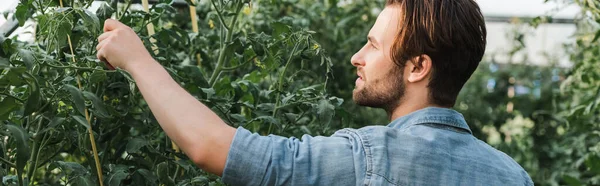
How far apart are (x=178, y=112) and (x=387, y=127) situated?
1.12ft

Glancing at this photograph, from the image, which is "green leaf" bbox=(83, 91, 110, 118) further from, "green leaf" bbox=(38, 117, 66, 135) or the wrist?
the wrist

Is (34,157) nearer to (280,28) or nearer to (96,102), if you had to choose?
(96,102)

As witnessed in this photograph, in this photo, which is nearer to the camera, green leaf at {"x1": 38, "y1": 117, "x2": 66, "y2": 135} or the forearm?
the forearm

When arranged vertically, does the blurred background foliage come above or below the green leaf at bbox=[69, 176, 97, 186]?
below

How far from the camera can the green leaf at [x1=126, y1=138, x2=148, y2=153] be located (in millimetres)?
1779

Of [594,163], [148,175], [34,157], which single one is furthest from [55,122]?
[594,163]

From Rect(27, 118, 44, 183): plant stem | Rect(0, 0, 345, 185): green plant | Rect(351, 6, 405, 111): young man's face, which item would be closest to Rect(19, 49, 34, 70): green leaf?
Rect(0, 0, 345, 185): green plant

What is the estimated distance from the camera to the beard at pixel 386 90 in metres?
1.51

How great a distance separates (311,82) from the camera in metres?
2.92

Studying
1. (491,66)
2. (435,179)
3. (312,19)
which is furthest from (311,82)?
(491,66)

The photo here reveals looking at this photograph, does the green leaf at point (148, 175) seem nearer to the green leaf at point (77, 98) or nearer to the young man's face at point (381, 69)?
the green leaf at point (77, 98)

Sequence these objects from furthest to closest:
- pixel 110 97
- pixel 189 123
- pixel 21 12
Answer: pixel 110 97 → pixel 21 12 → pixel 189 123

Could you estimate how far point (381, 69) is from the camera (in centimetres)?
151

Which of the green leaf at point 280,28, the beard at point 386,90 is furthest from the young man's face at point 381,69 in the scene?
the green leaf at point 280,28
